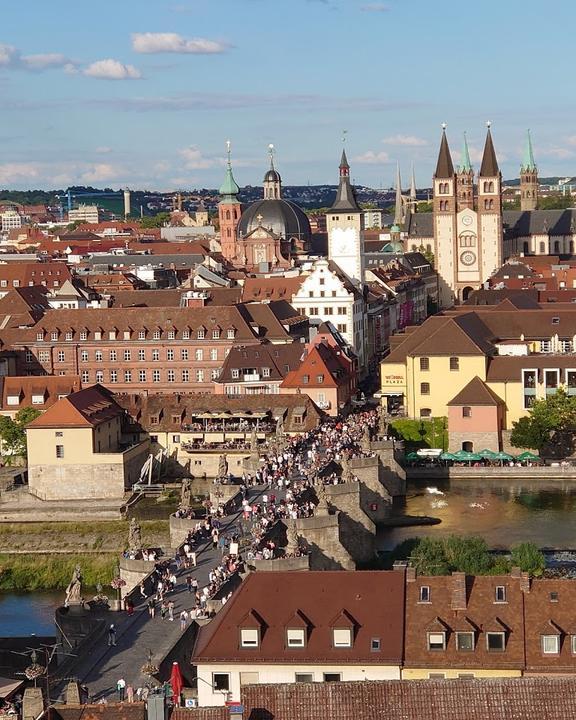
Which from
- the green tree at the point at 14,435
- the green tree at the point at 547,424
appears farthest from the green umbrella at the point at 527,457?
the green tree at the point at 14,435

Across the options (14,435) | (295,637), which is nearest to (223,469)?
(14,435)

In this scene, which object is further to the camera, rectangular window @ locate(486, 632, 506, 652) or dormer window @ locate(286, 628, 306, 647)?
dormer window @ locate(286, 628, 306, 647)

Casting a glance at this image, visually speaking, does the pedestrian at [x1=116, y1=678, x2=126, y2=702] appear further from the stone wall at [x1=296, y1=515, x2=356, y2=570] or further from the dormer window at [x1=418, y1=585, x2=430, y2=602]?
the stone wall at [x1=296, y1=515, x2=356, y2=570]

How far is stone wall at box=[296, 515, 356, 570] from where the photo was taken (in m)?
55.4

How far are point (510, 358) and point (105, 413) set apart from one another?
22.5 meters

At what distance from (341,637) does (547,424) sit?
4805cm

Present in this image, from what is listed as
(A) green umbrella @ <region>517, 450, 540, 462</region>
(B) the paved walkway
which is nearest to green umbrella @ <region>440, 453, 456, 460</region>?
(A) green umbrella @ <region>517, 450, 540, 462</region>

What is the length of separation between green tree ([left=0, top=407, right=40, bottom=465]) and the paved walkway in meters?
34.5

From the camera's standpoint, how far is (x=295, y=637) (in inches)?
1421

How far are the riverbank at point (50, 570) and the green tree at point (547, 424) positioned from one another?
84.5 feet

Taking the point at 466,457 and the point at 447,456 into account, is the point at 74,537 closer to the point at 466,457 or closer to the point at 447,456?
the point at 447,456

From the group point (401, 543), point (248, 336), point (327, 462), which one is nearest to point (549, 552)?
point (401, 543)

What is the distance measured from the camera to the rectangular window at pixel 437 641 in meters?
35.4

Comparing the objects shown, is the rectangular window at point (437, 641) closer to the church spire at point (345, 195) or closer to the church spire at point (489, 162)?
the church spire at point (345, 195)
